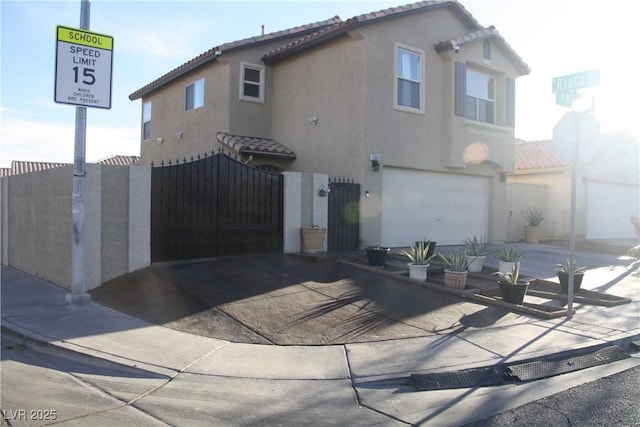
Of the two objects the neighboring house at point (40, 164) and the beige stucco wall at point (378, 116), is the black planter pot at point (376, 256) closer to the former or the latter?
the beige stucco wall at point (378, 116)

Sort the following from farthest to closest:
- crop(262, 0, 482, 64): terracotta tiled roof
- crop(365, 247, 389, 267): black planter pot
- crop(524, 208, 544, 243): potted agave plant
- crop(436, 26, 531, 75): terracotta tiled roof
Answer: crop(524, 208, 544, 243): potted agave plant, crop(436, 26, 531, 75): terracotta tiled roof, crop(262, 0, 482, 64): terracotta tiled roof, crop(365, 247, 389, 267): black planter pot

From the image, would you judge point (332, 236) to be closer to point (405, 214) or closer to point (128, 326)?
point (405, 214)

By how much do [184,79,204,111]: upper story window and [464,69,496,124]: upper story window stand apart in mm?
9515

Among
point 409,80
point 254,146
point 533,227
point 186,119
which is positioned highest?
point 409,80

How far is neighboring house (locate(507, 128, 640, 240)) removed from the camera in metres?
20.2

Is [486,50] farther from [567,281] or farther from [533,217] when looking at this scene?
[567,281]

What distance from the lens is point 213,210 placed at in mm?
11117

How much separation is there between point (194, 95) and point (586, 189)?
16889 mm

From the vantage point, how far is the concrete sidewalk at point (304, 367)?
451cm

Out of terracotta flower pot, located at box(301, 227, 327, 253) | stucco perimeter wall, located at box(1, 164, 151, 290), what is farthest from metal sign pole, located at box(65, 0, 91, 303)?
terracotta flower pot, located at box(301, 227, 327, 253)

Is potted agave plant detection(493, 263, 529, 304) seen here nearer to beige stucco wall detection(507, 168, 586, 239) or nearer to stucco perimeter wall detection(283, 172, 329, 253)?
stucco perimeter wall detection(283, 172, 329, 253)

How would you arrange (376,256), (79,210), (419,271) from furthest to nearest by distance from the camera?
1. (376,256)
2. (419,271)
3. (79,210)

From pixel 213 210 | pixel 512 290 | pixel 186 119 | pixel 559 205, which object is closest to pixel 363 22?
pixel 213 210
